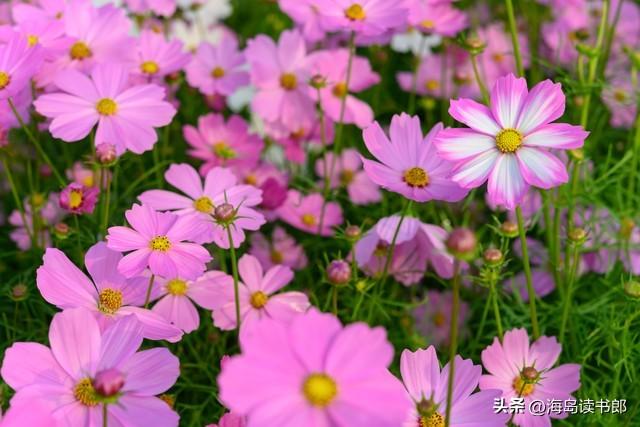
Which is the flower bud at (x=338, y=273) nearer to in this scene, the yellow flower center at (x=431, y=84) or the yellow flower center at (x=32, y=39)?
the yellow flower center at (x=32, y=39)

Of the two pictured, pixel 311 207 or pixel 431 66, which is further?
pixel 431 66

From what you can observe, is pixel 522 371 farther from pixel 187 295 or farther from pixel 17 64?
pixel 17 64

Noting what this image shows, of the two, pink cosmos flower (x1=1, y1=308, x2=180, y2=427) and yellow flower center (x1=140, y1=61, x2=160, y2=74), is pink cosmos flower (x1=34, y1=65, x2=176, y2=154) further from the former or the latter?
pink cosmos flower (x1=1, y1=308, x2=180, y2=427)

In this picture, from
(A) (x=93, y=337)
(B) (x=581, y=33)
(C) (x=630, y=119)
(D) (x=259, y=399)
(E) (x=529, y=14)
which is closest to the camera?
(D) (x=259, y=399)

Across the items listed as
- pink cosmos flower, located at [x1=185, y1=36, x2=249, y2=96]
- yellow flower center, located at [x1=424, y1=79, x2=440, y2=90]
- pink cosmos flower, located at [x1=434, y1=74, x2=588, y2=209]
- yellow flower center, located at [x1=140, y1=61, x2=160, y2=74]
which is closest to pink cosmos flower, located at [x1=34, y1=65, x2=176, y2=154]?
yellow flower center, located at [x1=140, y1=61, x2=160, y2=74]

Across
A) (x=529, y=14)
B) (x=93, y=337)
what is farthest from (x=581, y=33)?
(x=93, y=337)

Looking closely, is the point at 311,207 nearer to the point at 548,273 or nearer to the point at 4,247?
the point at 548,273
